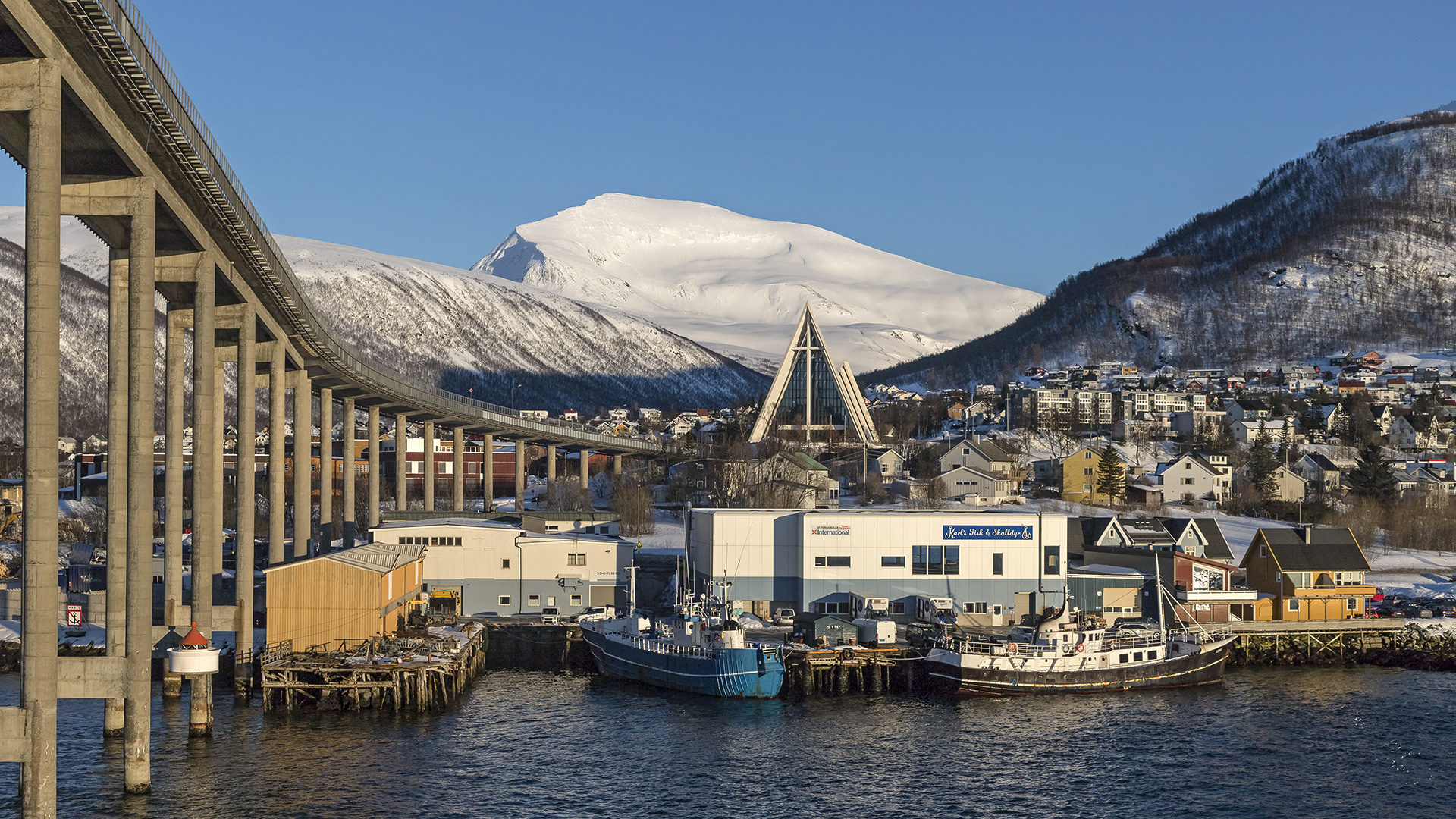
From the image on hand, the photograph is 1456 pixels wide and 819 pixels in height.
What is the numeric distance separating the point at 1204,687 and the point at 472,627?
27.7 metres

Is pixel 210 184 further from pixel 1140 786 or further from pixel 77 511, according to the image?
pixel 77 511

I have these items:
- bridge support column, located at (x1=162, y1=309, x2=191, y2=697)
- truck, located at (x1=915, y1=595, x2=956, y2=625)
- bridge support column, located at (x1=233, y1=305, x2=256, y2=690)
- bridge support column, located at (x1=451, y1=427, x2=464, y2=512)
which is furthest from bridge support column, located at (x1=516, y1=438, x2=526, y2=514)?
bridge support column, located at (x1=162, y1=309, x2=191, y2=697)

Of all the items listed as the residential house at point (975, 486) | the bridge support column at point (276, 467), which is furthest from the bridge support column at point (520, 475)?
the bridge support column at point (276, 467)

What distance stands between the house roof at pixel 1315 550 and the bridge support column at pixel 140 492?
4750cm

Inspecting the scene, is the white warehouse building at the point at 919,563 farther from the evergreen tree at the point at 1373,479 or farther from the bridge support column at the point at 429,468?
the evergreen tree at the point at 1373,479

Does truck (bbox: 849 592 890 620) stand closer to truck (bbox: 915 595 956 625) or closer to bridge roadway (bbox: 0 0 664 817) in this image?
truck (bbox: 915 595 956 625)

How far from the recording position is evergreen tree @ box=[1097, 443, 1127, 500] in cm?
10612

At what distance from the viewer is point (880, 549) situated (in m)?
58.6

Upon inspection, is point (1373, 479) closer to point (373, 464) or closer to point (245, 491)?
point (373, 464)

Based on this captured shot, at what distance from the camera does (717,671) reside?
4853cm

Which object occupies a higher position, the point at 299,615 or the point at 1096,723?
the point at 299,615

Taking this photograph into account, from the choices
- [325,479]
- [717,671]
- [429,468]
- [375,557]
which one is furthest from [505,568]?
[429,468]

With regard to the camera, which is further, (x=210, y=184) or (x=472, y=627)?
(x=472, y=627)

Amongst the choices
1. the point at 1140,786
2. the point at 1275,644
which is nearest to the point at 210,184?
the point at 1140,786
